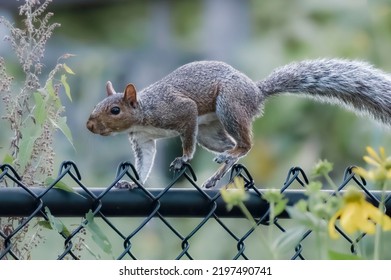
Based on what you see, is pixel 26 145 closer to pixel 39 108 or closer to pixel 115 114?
pixel 39 108

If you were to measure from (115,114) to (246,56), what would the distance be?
8.35 ft

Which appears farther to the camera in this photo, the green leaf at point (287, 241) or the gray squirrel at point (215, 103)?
the gray squirrel at point (215, 103)

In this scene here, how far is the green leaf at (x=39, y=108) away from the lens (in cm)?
119

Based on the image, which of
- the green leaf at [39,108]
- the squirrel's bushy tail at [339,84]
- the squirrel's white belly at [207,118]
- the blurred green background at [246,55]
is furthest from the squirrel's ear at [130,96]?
the blurred green background at [246,55]

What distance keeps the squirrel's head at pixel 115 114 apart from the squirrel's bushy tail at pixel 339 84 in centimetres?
28

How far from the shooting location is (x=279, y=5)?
5.26 metres

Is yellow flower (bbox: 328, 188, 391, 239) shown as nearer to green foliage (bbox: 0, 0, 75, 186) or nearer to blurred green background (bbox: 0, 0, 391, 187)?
green foliage (bbox: 0, 0, 75, 186)

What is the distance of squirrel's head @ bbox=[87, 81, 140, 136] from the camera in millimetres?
1744

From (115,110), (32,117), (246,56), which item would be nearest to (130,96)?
(115,110)

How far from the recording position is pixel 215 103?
5.95 ft

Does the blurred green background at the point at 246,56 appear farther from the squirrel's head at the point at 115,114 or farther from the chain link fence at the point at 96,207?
the chain link fence at the point at 96,207

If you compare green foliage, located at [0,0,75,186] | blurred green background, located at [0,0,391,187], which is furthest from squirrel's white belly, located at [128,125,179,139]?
blurred green background, located at [0,0,391,187]

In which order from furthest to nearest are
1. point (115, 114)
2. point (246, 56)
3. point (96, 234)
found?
point (246, 56) < point (115, 114) < point (96, 234)

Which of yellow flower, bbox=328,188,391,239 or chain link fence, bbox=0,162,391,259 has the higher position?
yellow flower, bbox=328,188,391,239
